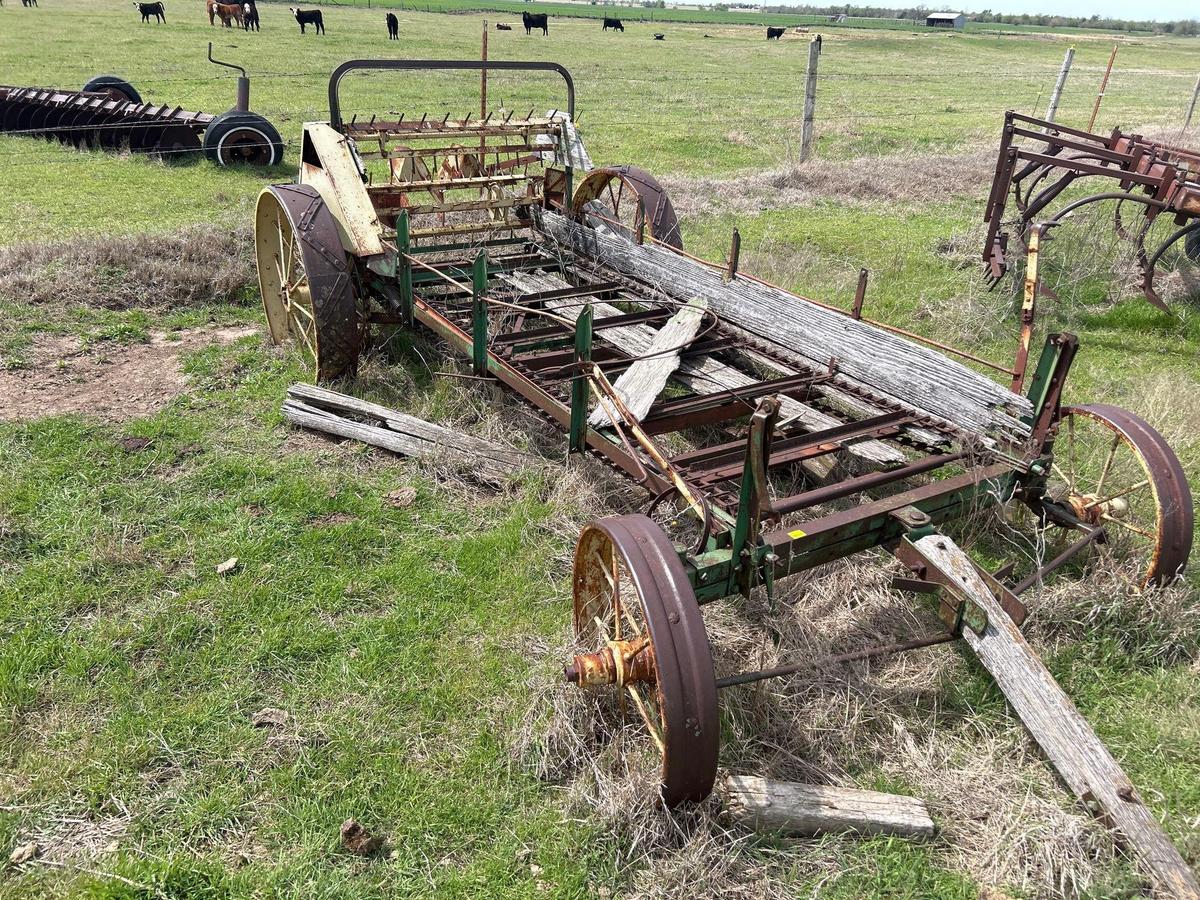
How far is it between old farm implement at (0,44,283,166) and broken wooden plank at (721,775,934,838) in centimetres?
1184

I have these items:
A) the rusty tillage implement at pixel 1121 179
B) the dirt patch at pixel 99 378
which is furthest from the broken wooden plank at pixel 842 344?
the dirt patch at pixel 99 378

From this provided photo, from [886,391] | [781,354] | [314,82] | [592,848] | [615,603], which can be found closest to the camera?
[592,848]

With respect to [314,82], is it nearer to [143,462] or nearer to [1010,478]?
[143,462]

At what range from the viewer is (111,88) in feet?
44.1

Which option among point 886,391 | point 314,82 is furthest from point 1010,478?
point 314,82

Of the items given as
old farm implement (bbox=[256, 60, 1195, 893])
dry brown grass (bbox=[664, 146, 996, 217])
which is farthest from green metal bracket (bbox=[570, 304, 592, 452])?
dry brown grass (bbox=[664, 146, 996, 217])

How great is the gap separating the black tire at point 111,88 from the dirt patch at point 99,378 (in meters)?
9.51

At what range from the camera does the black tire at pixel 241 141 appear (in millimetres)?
11508

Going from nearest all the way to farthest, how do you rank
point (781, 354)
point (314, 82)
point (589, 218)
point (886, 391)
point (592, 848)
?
1. point (592, 848)
2. point (886, 391)
3. point (781, 354)
4. point (589, 218)
5. point (314, 82)

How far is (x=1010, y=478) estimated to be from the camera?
3.35 meters

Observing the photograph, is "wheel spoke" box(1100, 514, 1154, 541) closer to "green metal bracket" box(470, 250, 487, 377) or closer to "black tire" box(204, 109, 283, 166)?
"green metal bracket" box(470, 250, 487, 377)

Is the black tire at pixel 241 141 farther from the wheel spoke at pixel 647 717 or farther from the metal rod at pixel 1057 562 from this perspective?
the metal rod at pixel 1057 562

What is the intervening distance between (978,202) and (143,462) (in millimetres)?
10603

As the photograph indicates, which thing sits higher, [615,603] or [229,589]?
[615,603]
